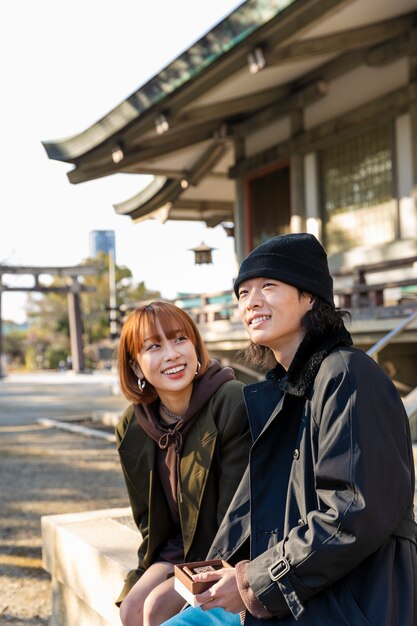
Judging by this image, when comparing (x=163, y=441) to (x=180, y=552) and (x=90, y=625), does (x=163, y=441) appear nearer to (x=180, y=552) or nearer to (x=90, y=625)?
(x=180, y=552)

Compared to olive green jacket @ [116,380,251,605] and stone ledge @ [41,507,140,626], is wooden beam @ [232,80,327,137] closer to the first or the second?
stone ledge @ [41,507,140,626]

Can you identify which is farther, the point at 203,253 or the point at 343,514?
the point at 203,253

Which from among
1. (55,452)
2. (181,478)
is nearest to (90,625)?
(181,478)

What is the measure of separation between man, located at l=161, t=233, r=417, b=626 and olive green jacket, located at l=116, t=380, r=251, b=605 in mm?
391

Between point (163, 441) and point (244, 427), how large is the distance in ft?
0.97

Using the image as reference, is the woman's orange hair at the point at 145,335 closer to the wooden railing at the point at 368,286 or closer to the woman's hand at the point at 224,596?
the woman's hand at the point at 224,596

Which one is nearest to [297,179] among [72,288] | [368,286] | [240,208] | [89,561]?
[240,208]

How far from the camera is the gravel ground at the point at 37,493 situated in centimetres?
378

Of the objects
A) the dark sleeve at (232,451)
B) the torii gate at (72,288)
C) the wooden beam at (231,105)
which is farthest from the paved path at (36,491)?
the torii gate at (72,288)

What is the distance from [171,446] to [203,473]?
0.59ft

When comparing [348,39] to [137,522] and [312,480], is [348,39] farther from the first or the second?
[312,480]

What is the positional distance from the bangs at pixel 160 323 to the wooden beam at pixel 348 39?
5903 mm

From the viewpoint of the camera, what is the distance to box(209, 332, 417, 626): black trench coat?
4.65 feet

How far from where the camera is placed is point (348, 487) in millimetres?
1432
